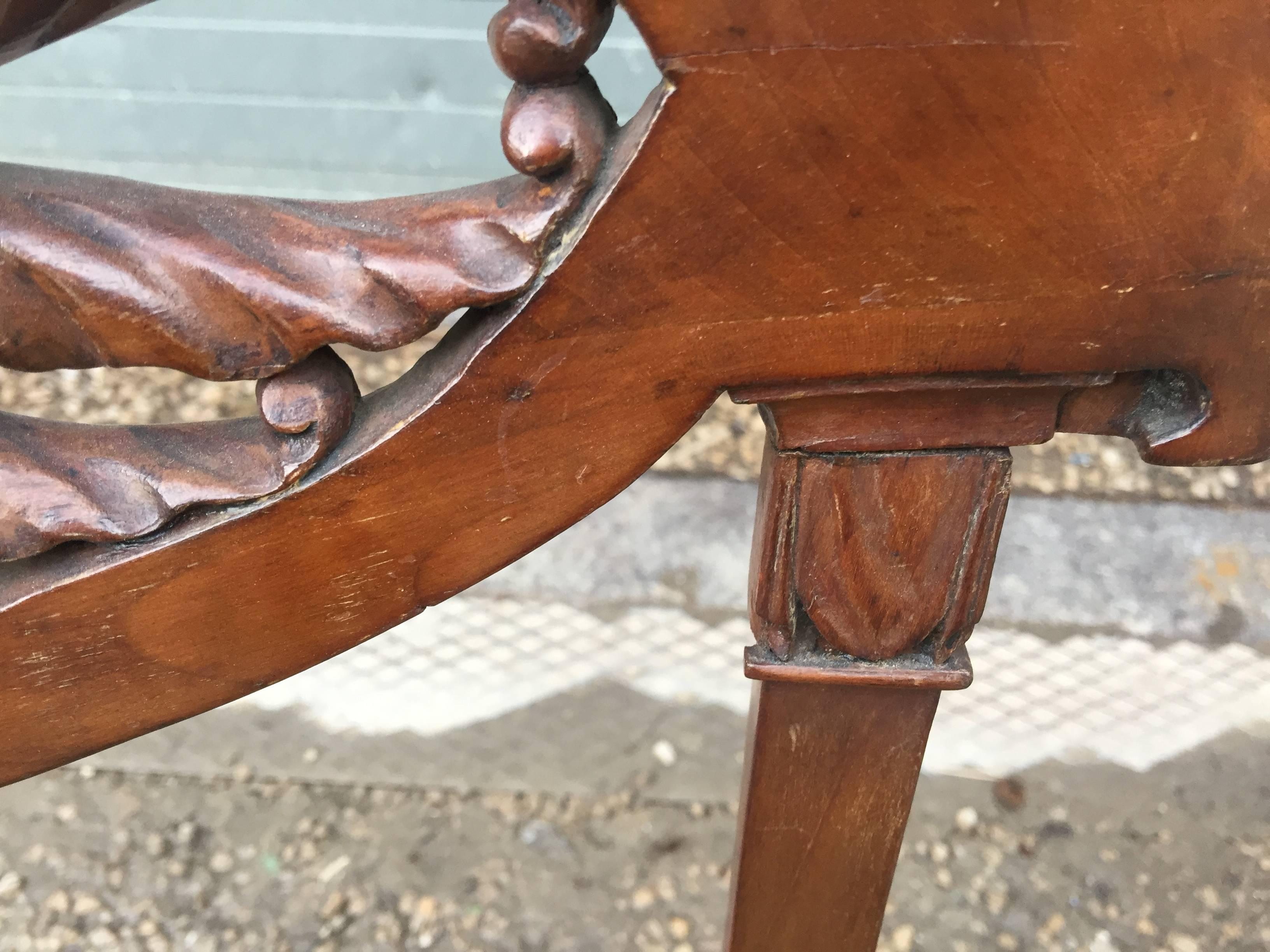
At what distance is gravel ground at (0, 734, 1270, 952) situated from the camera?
1.21 m

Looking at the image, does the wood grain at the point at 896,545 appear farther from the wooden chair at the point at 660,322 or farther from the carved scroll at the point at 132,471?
the carved scroll at the point at 132,471

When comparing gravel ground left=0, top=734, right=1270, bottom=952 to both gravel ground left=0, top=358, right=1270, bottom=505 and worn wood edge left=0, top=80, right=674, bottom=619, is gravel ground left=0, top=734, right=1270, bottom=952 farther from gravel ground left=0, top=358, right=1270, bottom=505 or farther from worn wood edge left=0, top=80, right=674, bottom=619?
worn wood edge left=0, top=80, right=674, bottom=619

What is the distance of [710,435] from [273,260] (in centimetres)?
113

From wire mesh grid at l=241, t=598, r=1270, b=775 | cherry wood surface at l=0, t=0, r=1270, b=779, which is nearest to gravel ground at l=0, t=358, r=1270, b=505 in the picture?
wire mesh grid at l=241, t=598, r=1270, b=775

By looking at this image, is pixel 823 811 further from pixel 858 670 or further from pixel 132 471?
pixel 132 471

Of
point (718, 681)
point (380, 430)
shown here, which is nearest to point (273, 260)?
point (380, 430)

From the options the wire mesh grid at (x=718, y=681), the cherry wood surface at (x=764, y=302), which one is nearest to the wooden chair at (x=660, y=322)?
the cherry wood surface at (x=764, y=302)

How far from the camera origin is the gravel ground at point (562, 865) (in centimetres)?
121

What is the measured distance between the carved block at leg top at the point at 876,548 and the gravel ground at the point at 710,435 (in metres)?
0.88

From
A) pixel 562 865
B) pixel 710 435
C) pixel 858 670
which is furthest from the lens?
pixel 710 435

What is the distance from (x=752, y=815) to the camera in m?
0.58

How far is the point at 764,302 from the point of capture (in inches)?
14.5

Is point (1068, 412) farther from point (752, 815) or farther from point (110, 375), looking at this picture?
point (110, 375)

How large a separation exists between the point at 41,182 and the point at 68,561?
0.15 meters
